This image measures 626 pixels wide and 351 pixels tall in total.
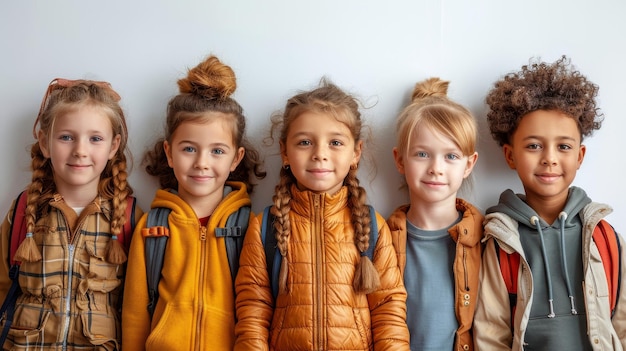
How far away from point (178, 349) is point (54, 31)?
1.60m

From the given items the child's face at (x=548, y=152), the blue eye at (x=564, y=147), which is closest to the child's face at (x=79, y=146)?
the child's face at (x=548, y=152)

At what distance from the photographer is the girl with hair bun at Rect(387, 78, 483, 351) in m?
2.26

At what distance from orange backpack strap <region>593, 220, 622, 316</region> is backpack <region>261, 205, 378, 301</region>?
2.95 feet

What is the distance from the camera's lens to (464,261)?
230 centimetres

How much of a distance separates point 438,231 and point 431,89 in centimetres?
63

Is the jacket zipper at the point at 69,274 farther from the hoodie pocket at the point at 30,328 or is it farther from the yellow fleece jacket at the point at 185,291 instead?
the yellow fleece jacket at the point at 185,291

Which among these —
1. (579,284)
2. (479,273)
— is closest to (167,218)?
(479,273)

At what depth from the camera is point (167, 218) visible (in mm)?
2402

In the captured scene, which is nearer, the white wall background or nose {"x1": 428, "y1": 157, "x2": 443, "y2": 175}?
nose {"x1": 428, "y1": 157, "x2": 443, "y2": 175}

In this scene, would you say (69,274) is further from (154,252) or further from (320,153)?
(320,153)

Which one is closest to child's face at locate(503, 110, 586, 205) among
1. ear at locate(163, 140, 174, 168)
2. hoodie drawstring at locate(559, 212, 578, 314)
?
hoodie drawstring at locate(559, 212, 578, 314)

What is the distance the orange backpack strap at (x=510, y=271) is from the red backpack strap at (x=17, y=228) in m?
2.03

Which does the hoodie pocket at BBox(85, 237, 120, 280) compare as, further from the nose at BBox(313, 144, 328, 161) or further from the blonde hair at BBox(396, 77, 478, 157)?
the blonde hair at BBox(396, 77, 478, 157)

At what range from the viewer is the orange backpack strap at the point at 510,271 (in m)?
2.29
